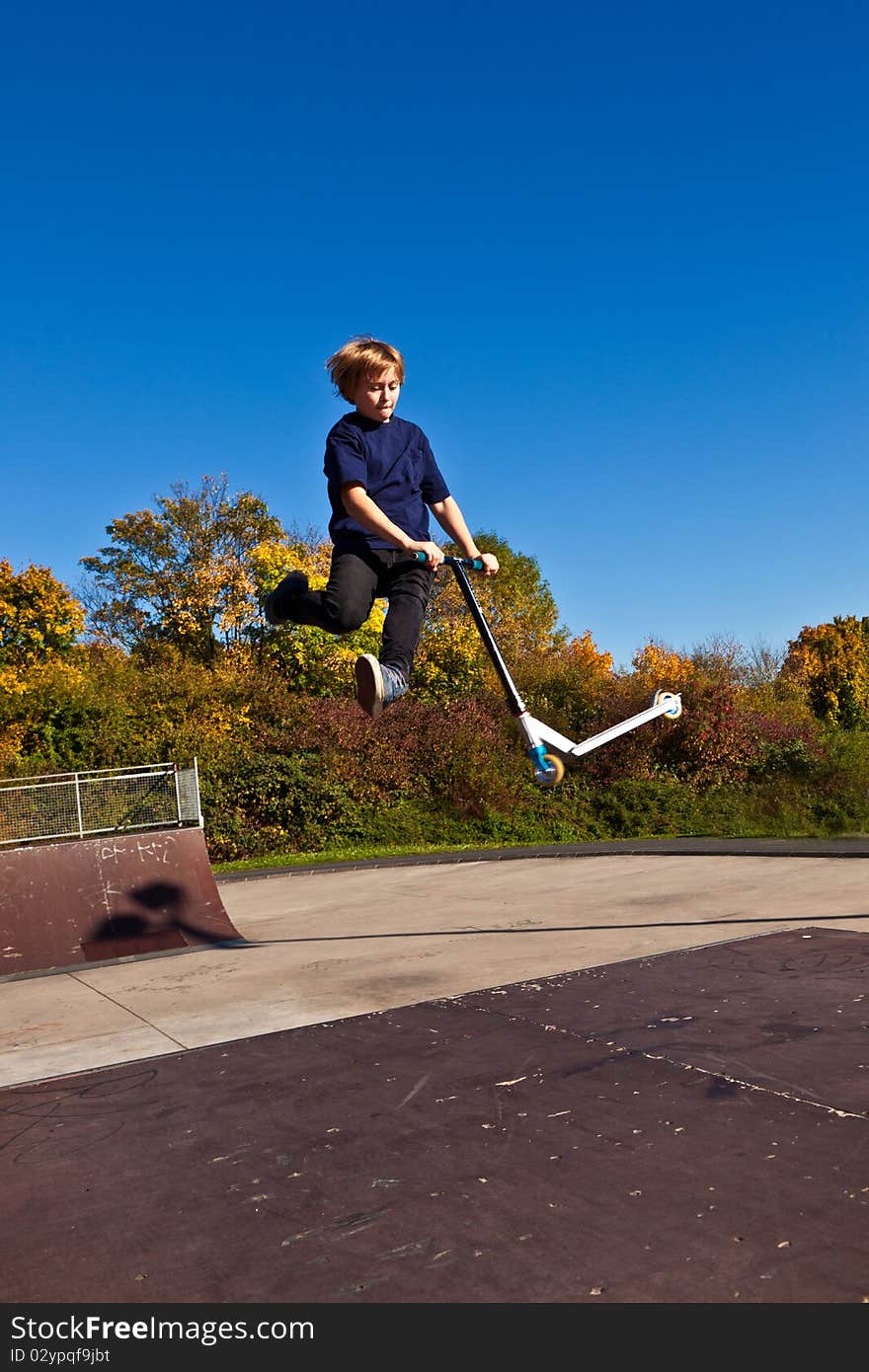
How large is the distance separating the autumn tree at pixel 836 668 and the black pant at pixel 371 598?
37879 mm

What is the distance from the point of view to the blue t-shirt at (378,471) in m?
4.05

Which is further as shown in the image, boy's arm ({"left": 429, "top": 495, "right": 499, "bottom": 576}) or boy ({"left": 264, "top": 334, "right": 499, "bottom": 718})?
boy's arm ({"left": 429, "top": 495, "right": 499, "bottom": 576})

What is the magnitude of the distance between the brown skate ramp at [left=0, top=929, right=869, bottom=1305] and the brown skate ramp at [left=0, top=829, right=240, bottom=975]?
136 inches

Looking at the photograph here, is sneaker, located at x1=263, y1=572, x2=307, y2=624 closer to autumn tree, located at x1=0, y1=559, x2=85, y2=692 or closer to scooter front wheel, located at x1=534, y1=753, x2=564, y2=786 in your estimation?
scooter front wheel, located at x1=534, y1=753, x2=564, y2=786

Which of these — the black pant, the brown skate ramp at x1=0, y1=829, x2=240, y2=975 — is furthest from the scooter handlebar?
the brown skate ramp at x1=0, y1=829, x2=240, y2=975

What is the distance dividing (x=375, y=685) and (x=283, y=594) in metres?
0.59

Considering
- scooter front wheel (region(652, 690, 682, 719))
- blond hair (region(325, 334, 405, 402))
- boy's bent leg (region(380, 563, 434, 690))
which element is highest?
blond hair (region(325, 334, 405, 402))

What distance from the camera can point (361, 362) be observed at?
4.04 meters

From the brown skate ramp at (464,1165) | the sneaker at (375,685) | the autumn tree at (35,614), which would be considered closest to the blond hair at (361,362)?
the sneaker at (375,685)

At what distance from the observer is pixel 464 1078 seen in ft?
16.0

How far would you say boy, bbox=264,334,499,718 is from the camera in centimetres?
404

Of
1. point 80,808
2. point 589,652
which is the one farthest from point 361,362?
point 589,652

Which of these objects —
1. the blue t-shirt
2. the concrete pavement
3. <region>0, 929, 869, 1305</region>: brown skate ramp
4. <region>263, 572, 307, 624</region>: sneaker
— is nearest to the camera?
<region>0, 929, 869, 1305</region>: brown skate ramp
